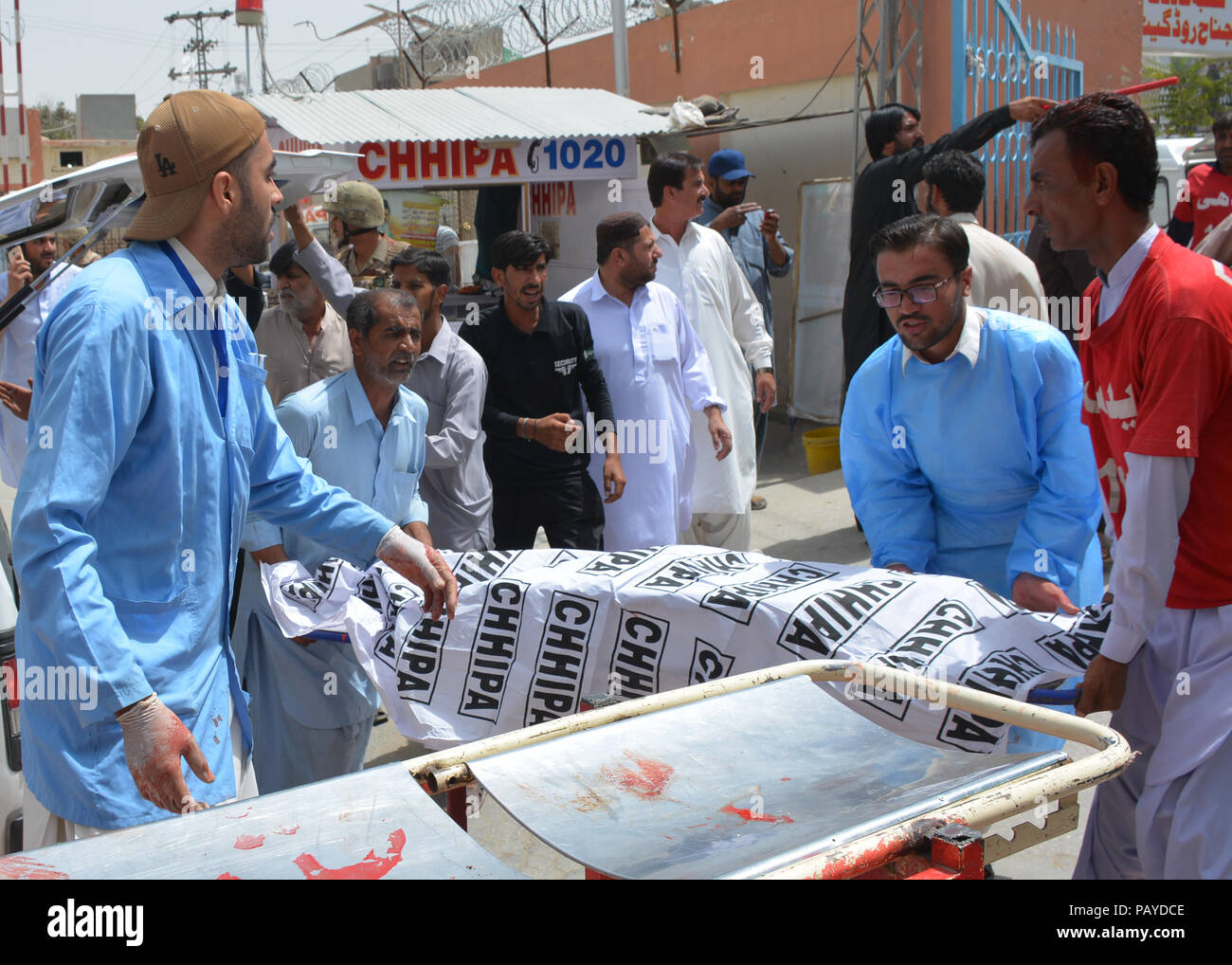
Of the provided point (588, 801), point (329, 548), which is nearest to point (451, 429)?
point (329, 548)

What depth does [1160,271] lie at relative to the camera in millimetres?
2416

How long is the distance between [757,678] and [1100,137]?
1394 millimetres

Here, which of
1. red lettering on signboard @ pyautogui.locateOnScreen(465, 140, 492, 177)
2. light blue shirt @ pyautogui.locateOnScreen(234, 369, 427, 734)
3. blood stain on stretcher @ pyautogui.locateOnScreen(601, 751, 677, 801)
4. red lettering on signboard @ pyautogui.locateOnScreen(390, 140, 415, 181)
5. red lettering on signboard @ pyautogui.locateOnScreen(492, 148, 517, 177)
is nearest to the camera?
blood stain on stretcher @ pyautogui.locateOnScreen(601, 751, 677, 801)

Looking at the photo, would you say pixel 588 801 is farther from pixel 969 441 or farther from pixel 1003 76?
pixel 1003 76

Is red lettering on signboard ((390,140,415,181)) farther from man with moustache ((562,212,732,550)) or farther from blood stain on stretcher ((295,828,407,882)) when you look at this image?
blood stain on stretcher ((295,828,407,882))

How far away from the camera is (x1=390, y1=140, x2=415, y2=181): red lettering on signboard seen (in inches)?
339

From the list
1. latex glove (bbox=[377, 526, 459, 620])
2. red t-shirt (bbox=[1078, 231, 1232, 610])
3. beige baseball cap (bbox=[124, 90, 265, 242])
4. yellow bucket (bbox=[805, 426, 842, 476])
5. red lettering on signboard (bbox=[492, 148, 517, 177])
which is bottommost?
yellow bucket (bbox=[805, 426, 842, 476])

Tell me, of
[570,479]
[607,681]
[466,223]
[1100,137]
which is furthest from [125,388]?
[466,223]

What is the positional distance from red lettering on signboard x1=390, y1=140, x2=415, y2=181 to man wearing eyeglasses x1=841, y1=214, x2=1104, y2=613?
237 inches

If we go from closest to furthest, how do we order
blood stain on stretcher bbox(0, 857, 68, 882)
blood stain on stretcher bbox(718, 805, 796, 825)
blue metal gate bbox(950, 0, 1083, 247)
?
blood stain on stretcher bbox(0, 857, 68, 882), blood stain on stretcher bbox(718, 805, 796, 825), blue metal gate bbox(950, 0, 1083, 247)

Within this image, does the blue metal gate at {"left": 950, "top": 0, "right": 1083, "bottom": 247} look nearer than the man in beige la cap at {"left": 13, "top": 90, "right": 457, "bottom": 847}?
No

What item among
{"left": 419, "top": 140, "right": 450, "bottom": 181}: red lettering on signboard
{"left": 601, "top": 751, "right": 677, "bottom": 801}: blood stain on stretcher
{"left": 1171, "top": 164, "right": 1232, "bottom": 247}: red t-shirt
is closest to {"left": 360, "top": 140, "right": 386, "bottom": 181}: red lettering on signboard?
{"left": 419, "top": 140, "right": 450, "bottom": 181}: red lettering on signboard

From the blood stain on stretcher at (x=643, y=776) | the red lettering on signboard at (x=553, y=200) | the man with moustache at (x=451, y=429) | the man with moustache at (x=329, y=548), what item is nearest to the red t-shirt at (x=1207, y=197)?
the man with moustache at (x=451, y=429)
